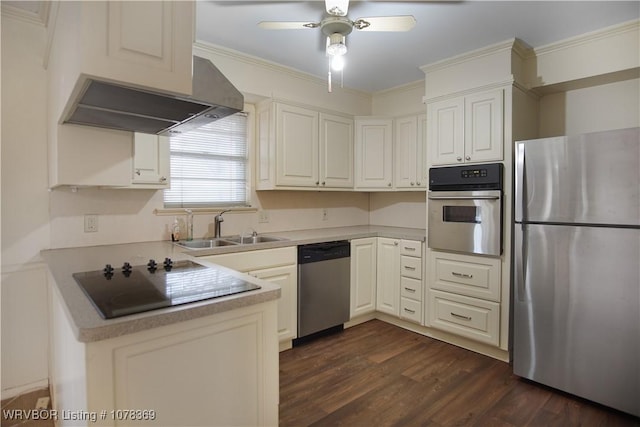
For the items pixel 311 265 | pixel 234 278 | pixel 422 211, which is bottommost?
pixel 311 265

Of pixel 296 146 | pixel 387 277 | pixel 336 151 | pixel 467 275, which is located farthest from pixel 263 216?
pixel 467 275

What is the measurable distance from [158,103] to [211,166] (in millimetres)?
1703

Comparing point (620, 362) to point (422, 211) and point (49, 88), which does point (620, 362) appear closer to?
point (422, 211)

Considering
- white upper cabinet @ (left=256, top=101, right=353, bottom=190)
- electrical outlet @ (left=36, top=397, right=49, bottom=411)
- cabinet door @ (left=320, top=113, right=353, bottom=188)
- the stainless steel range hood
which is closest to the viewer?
the stainless steel range hood

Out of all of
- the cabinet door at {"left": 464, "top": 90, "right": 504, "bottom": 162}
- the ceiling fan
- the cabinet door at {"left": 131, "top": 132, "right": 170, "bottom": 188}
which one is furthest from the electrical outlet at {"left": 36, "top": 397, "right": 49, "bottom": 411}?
the cabinet door at {"left": 464, "top": 90, "right": 504, "bottom": 162}

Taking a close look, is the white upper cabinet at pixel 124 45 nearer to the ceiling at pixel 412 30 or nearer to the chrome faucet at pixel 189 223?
the ceiling at pixel 412 30

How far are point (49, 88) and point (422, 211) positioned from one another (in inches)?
131

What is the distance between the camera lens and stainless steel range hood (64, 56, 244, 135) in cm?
136

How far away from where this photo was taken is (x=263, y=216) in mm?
3451

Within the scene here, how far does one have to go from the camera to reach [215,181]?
3.20 metres

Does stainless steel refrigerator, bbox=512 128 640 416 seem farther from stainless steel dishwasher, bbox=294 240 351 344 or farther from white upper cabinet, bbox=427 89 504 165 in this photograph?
stainless steel dishwasher, bbox=294 240 351 344

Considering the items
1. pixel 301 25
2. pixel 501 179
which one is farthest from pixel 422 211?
pixel 301 25

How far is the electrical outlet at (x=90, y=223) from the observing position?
243 centimetres

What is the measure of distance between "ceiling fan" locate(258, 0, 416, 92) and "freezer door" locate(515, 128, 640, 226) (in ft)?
3.89
